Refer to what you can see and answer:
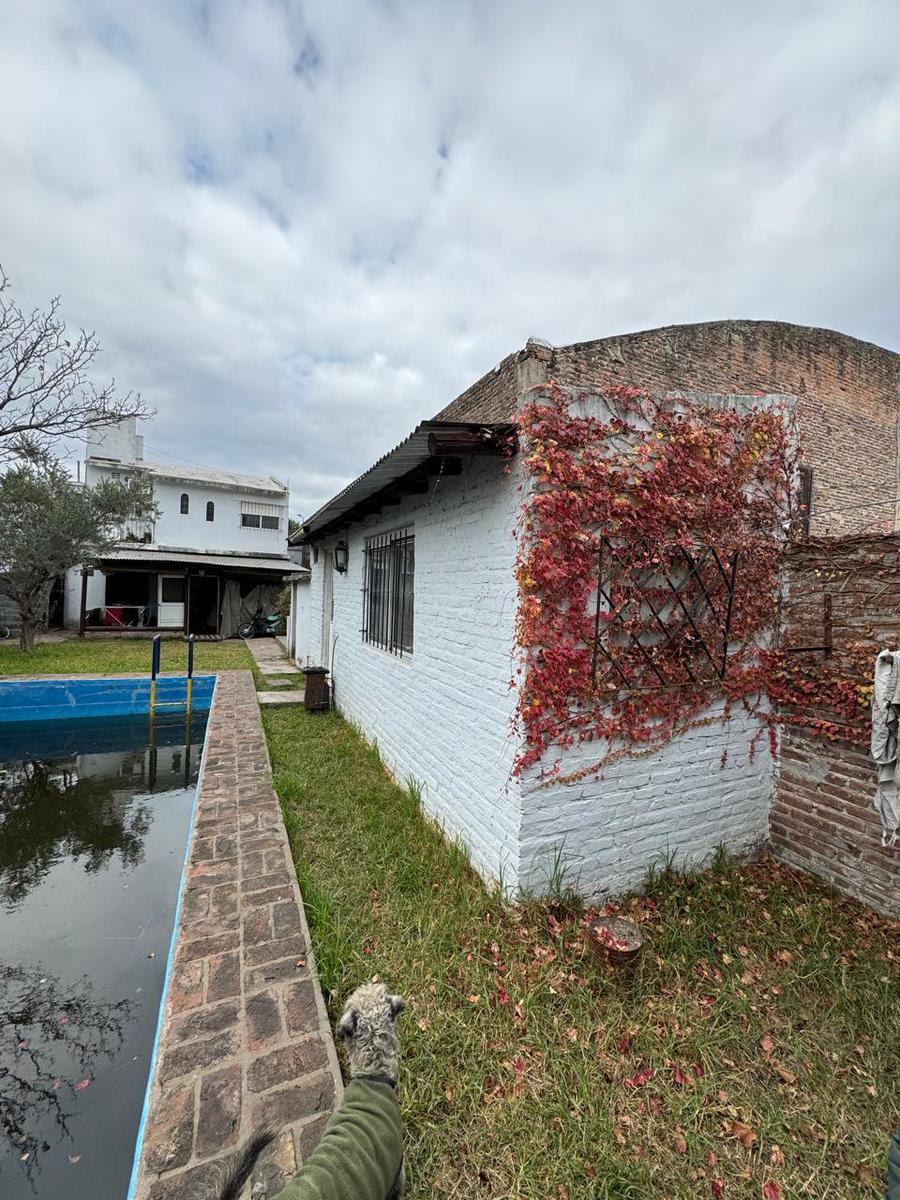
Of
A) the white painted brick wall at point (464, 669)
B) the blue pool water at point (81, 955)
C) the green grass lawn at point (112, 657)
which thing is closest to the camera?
the blue pool water at point (81, 955)

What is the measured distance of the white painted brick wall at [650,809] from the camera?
318cm

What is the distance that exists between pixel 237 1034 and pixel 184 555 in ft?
65.9

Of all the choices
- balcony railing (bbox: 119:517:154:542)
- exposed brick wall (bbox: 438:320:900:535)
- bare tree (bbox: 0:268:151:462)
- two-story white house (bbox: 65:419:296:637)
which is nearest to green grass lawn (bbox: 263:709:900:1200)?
exposed brick wall (bbox: 438:320:900:535)

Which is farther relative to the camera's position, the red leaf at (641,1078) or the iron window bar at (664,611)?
the iron window bar at (664,611)

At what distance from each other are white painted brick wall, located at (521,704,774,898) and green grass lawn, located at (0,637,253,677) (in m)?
10.5

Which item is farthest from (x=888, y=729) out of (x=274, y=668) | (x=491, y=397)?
(x=274, y=668)

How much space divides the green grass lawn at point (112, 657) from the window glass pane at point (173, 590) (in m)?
2.69

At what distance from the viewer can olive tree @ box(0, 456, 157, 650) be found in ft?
44.5

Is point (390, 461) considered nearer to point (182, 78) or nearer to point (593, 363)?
point (182, 78)

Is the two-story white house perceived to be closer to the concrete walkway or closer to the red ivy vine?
the concrete walkway

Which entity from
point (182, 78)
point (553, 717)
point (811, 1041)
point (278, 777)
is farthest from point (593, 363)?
point (811, 1041)

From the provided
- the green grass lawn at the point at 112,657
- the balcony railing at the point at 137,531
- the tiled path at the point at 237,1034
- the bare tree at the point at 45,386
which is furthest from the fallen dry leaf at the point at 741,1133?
the balcony railing at the point at 137,531

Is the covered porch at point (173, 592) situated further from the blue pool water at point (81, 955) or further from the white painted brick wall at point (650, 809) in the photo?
the white painted brick wall at point (650, 809)

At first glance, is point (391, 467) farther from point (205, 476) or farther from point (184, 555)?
point (205, 476)
